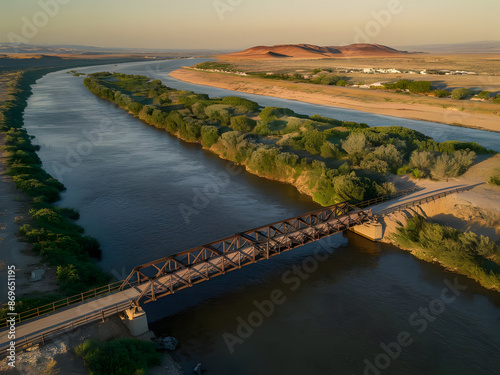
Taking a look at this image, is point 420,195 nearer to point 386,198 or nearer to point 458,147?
point 386,198

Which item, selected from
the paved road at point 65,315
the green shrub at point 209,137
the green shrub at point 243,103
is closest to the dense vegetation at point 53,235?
the paved road at point 65,315

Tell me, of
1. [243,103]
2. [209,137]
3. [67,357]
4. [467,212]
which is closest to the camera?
[67,357]

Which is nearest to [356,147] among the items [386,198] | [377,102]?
[386,198]

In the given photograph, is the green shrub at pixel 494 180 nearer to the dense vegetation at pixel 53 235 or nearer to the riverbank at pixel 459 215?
the riverbank at pixel 459 215

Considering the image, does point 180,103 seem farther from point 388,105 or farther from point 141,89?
point 388,105

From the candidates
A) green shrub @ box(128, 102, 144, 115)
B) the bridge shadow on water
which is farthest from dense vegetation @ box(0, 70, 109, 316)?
green shrub @ box(128, 102, 144, 115)

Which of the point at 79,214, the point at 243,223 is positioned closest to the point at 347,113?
the point at 243,223
